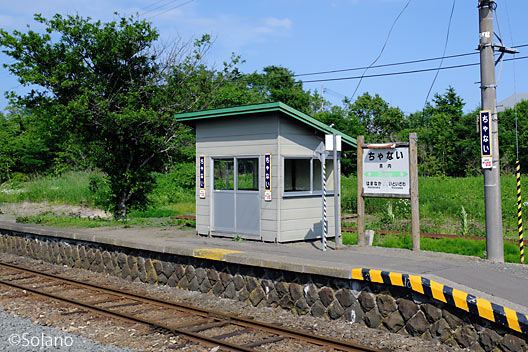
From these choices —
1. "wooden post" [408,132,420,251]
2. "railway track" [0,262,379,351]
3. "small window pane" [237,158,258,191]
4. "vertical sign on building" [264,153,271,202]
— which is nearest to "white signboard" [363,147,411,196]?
"wooden post" [408,132,420,251]

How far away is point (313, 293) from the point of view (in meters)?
8.74

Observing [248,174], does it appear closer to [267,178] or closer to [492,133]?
[267,178]

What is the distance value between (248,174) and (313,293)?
4811mm

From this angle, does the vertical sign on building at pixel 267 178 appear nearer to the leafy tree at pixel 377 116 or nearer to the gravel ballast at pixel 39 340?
the gravel ballast at pixel 39 340

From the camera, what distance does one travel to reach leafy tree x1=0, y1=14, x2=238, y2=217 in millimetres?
18109

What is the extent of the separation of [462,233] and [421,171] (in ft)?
89.2

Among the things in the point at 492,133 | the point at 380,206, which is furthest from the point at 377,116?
the point at 492,133

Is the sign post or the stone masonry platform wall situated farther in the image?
the sign post

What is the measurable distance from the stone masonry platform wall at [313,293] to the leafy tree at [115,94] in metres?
5.99

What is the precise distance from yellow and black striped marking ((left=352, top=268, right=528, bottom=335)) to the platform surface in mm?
159

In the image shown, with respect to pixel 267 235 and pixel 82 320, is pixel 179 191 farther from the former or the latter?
pixel 82 320

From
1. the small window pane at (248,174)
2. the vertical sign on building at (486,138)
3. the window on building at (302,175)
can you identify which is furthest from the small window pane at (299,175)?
the vertical sign on building at (486,138)

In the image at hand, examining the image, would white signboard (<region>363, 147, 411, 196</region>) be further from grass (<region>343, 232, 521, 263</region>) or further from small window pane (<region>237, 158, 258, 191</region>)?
small window pane (<region>237, 158, 258, 191</region>)

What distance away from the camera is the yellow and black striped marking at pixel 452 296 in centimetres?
616
